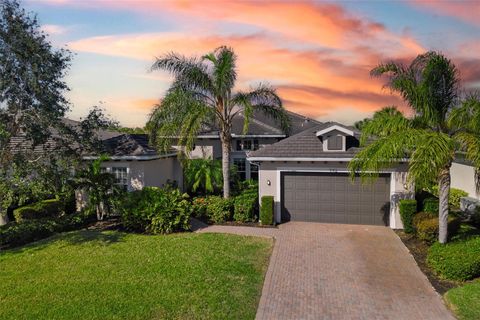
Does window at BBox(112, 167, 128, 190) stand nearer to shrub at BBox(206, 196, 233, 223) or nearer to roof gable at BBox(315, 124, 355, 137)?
shrub at BBox(206, 196, 233, 223)

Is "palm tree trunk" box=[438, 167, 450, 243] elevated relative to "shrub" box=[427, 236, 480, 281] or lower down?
elevated

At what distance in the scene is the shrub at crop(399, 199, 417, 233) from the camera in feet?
48.1

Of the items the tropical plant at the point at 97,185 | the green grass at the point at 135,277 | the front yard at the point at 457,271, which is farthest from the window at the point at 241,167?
the front yard at the point at 457,271

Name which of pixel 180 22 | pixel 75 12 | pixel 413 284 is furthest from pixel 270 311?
pixel 75 12

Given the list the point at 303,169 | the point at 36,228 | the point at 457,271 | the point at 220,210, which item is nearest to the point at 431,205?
the point at 457,271

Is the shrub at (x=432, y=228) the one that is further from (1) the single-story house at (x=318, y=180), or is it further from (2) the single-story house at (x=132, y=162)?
(2) the single-story house at (x=132, y=162)

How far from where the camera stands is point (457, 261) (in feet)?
33.2

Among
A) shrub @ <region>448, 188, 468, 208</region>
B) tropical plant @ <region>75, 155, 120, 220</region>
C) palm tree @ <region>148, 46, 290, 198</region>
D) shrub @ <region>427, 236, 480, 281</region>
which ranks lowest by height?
shrub @ <region>427, 236, 480, 281</region>

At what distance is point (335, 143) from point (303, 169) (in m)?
1.86

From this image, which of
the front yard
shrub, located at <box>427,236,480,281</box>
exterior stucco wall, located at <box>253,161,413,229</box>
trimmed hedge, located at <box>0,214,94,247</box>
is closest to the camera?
the front yard

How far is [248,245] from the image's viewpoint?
43.4 ft

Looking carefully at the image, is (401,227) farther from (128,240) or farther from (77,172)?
(77,172)

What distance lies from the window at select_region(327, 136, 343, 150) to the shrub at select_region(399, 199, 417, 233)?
3585 mm

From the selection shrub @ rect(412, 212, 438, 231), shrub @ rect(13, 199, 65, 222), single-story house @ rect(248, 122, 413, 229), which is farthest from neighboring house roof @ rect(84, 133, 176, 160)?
shrub @ rect(412, 212, 438, 231)
